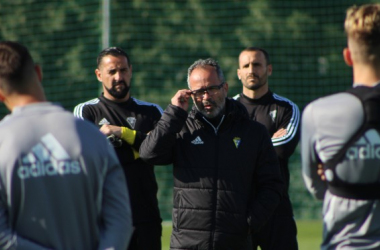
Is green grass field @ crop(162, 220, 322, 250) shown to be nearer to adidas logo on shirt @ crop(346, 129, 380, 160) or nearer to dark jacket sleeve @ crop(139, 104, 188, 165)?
dark jacket sleeve @ crop(139, 104, 188, 165)

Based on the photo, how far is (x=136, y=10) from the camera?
15.1m

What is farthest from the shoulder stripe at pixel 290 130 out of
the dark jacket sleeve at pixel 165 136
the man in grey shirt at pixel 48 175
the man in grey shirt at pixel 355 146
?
the man in grey shirt at pixel 48 175

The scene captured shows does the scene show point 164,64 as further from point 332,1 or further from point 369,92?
point 369,92

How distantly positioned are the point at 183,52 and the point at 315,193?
484 inches

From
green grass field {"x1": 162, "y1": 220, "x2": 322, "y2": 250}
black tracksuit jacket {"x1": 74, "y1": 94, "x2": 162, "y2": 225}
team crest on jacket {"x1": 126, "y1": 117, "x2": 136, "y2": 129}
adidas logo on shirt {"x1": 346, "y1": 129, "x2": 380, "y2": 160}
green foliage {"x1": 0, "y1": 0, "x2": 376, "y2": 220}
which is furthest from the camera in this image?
green foliage {"x1": 0, "y1": 0, "x2": 376, "y2": 220}

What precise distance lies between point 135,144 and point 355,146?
256cm

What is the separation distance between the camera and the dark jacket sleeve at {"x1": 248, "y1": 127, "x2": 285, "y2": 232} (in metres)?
4.84

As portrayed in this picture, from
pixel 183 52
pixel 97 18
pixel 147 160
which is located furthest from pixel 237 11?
pixel 147 160

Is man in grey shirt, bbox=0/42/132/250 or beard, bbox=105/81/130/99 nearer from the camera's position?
man in grey shirt, bbox=0/42/132/250

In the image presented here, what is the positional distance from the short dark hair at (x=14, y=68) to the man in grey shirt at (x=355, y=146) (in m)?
1.19

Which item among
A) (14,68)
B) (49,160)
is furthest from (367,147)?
(14,68)

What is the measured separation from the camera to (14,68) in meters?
3.08

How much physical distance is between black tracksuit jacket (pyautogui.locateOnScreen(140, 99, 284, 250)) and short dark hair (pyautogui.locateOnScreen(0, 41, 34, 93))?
1913 mm

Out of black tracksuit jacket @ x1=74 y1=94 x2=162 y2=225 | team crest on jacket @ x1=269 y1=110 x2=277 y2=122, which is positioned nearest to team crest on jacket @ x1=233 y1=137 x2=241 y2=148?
black tracksuit jacket @ x1=74 y1=94 x2=162 y2=225
